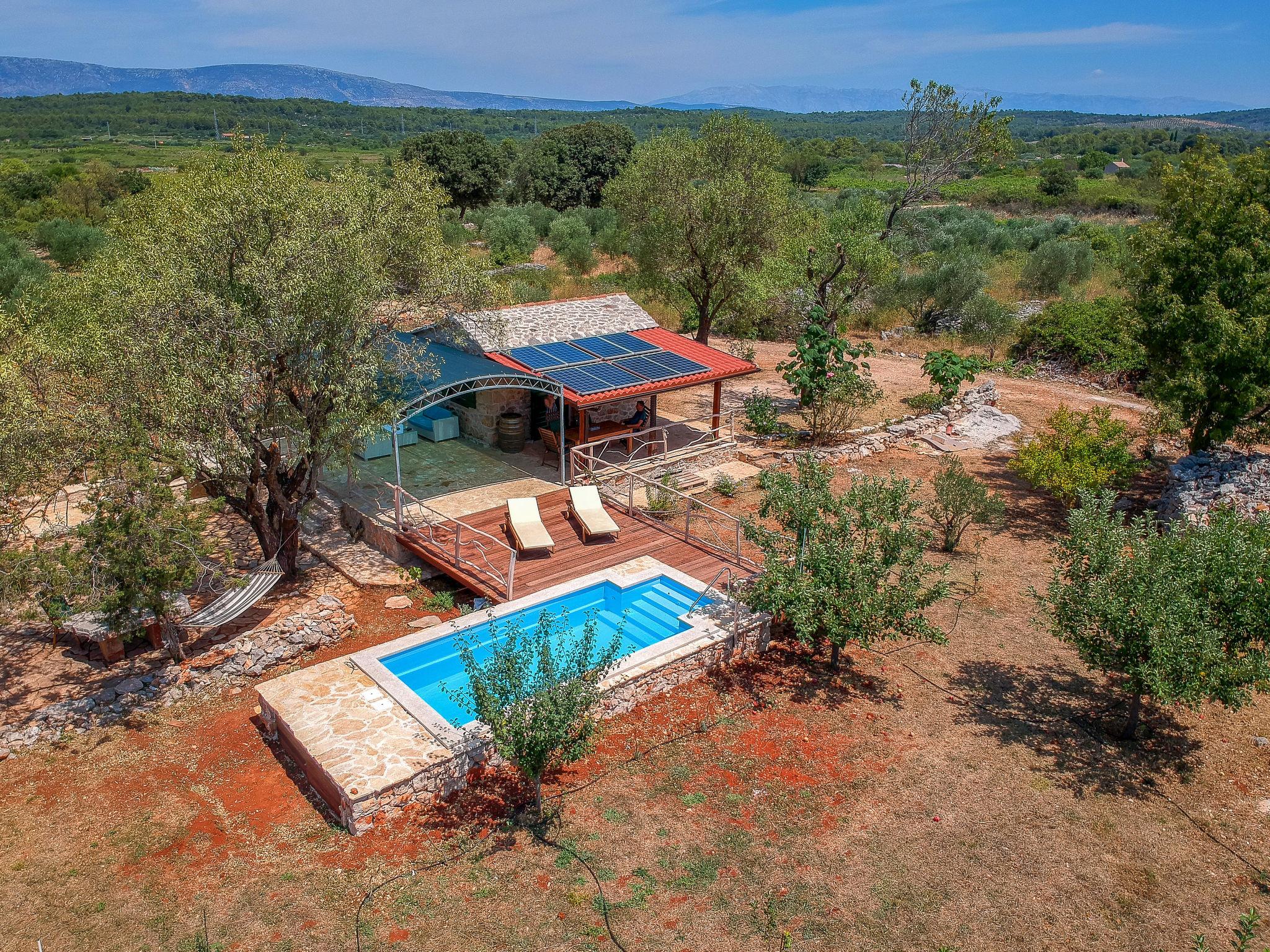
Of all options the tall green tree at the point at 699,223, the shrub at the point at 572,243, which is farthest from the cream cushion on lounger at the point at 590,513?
the shrub at the point at 572,243

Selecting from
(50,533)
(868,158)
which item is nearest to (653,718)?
(50,533)

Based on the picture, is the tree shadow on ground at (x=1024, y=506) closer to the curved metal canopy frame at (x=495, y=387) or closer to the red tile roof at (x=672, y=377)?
the red tile roof at (x=672, y=377)

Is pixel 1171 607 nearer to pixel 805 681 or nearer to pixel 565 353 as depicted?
pixel 805 681

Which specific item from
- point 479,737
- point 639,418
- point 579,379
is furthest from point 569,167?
point 479,737

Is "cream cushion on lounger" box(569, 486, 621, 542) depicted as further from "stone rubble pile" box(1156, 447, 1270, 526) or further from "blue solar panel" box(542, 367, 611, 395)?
"stone rubble pile" box(1156, 447, 1270, 526)

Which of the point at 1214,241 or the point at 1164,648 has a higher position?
the point at 1214,241

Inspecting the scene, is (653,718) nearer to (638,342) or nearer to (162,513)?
(162,513)
